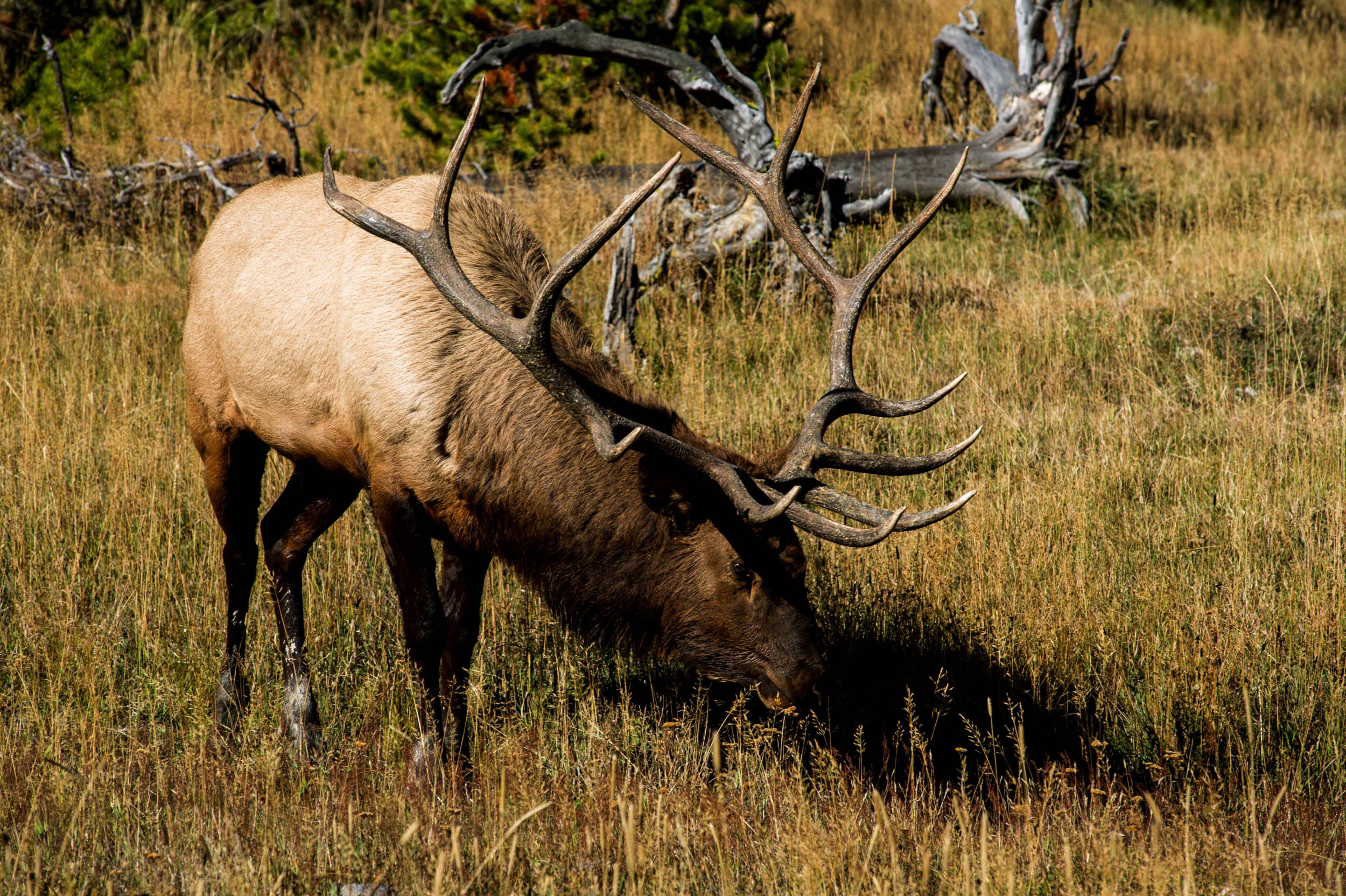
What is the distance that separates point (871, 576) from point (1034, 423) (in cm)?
178

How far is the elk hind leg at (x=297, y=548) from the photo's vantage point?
163 inches

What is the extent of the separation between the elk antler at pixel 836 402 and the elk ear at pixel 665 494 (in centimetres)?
23

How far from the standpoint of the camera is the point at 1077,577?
4453mm

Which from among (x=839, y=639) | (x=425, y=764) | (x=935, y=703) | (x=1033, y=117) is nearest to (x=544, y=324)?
A: (x=425, y=764)

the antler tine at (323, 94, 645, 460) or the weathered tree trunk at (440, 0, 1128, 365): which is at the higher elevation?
the weathered tree trunk at (440, 0, 1128, 365)

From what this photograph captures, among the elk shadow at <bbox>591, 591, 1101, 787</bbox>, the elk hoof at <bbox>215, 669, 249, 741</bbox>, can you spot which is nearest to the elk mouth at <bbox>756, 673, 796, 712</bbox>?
the elk shadow at <bbox>591, 591, 1101, 787</bbox>

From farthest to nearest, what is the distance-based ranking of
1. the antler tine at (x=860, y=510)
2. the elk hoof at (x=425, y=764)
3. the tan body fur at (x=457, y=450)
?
the elk hoof at (x=425, y=764) < the tan body fur at (x=457, y=450) < the antler tine at (x=860, y=510)

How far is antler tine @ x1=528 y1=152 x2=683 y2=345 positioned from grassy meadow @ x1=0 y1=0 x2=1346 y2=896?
4.34 ft

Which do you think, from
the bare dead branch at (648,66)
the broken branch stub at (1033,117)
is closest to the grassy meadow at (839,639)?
the bare dead branch at (648,66)

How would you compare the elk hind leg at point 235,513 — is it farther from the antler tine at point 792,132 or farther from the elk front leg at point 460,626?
the antler tine at point 792,132

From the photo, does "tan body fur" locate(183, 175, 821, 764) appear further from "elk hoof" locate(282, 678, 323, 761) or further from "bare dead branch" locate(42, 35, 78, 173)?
"bare dead branch" locate(42, 35, 78, 173)

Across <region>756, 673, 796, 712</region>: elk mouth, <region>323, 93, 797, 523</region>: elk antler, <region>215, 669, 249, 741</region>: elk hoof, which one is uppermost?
<region>323, 93, 797, 523</region>: elk antler

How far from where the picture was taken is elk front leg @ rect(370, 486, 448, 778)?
3.71 metres

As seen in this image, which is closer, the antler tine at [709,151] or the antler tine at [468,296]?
the antler tine at [468,296]
